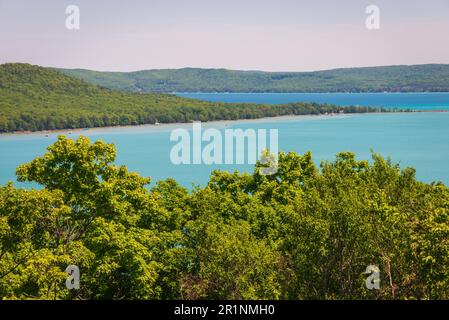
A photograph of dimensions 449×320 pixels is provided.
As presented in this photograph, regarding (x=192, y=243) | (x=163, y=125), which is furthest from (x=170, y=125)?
(x=192, y=243)

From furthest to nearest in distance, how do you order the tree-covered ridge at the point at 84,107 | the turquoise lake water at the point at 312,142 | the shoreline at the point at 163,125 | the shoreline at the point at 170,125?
the tree-covered ridge at the point at 84,107 → the shoreline at the point at 170,125 → the shoreline at the point at 163,125 → the turquoise lake water at the point at 312,142

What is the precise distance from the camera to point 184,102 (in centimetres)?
18825

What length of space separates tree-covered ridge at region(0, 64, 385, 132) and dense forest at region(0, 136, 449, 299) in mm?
121606

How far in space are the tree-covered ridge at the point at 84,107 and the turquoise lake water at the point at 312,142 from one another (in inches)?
264

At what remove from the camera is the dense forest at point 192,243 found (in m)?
16.9

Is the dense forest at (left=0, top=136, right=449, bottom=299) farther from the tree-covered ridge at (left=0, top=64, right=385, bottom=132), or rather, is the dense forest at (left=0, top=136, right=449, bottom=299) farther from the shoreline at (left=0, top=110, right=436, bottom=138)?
the tree-covered ridge at (left=0, top=64, right=385, bottom=132)

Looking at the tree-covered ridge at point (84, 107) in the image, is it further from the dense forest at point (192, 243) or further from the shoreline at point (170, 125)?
the dense forest at point (192, 243)

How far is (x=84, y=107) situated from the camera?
167m

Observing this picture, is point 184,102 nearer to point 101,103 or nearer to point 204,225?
point 101,103

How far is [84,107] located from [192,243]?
493 ft

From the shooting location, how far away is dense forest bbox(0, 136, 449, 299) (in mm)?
16922

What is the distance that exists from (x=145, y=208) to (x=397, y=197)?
8736mm

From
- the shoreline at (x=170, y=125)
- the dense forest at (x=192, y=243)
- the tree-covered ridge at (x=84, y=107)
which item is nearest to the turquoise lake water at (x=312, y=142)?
the shoreline at (x=170, y=125)
